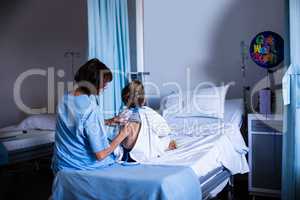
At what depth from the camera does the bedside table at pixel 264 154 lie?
11.0ft

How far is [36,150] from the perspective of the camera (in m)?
3.92

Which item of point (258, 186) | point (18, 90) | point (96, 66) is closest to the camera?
point (96, 66)

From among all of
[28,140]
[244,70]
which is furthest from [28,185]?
[244,70]

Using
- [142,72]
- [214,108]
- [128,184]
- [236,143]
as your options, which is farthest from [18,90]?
[128,184]

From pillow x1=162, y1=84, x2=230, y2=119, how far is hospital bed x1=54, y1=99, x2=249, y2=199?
0.07m

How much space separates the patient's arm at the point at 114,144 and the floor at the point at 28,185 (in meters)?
1.31

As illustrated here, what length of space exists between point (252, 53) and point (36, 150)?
231 cm

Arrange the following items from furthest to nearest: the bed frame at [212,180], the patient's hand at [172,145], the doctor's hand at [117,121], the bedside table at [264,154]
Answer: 1. the bedside table at [264,154]
2. the patient's hand at [172,145]
3. the doctor's hand at [117,121]
4. the bed frame at [212,180]

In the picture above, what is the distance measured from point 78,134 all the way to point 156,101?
2.11 m

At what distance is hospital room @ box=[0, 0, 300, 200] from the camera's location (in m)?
2.37

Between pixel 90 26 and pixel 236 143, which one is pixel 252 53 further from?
pixel 90 26

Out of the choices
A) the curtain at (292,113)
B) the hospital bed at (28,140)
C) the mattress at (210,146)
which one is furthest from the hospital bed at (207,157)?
the hospital bed at (28,140)

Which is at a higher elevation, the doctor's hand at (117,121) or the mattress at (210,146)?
the doctor's hand at (117,121)

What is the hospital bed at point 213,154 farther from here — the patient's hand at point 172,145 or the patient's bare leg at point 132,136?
the patient's bare leg at point 132,136
